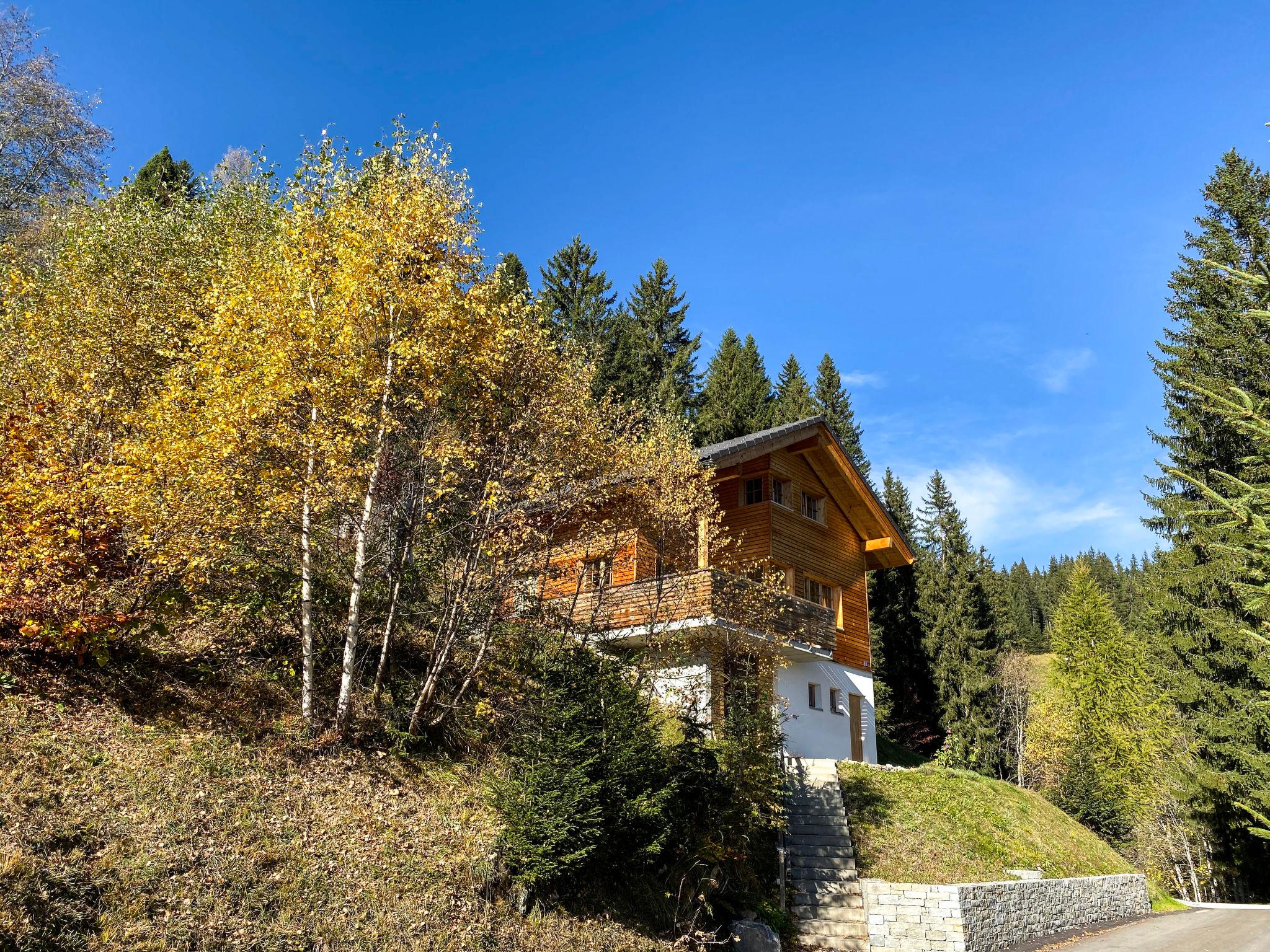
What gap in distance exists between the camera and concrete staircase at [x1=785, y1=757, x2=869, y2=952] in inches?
561

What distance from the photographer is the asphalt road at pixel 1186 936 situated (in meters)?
15.2

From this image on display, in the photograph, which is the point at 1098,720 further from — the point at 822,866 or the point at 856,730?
the point at 822,866

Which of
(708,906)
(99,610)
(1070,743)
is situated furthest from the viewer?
(1070,743)

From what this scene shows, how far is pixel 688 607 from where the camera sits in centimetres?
1708

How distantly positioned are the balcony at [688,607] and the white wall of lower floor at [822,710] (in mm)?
1284

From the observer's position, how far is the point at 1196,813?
25641 millimetres

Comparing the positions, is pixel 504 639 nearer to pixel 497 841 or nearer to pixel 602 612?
pixel 497 841

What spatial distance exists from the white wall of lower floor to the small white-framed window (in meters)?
0.07

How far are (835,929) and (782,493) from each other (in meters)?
12.6

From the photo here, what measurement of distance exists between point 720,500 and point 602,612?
252 inches

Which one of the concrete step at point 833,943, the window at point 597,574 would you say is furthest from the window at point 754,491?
the concrete step at point 833,943

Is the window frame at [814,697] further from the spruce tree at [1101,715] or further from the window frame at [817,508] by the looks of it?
the spruce tree at [1101,715]

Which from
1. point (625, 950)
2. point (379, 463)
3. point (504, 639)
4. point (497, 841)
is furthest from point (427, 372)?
point (625, 950)

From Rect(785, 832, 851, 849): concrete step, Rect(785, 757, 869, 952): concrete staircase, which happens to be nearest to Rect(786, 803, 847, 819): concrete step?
Rect(785, 757, 869, 952): concrete staircase
